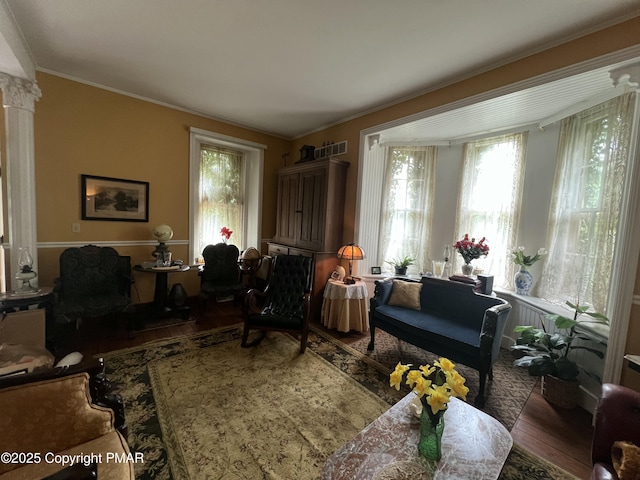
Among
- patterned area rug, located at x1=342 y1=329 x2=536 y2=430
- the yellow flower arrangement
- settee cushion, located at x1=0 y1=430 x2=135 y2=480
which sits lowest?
patterned area rug, located at x1=342 y1=329 x2=536 y2=430

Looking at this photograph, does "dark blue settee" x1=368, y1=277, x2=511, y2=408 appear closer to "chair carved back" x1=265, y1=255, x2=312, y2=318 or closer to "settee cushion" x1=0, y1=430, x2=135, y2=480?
"chair carved back" x1=265, y1=255, x2=312, y2=318

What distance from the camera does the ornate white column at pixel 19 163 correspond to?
106 inches

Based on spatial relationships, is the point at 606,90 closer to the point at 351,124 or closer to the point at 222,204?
the point at 351,124

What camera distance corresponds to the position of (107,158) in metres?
3.40

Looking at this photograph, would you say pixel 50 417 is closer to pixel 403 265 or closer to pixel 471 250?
pixel 403 265

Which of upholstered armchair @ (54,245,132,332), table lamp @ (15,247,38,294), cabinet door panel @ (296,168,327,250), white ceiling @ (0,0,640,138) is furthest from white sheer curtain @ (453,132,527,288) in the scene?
table lamp @ (15,247,38,294)

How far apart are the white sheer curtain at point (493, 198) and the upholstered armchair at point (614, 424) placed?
2187 mm

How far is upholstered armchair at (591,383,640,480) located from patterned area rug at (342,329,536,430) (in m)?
0.75

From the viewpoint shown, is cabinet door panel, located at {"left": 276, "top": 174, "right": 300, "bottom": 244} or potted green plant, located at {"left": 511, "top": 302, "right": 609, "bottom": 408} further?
cabinet door panel, located at {"left": 276, "top": 174, "right": 300, "bottom": 244}

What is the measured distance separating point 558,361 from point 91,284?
481cm

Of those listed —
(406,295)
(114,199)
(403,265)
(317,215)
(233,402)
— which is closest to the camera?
(233,402)

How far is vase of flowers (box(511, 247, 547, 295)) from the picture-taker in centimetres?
301

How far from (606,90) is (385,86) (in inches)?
78.5

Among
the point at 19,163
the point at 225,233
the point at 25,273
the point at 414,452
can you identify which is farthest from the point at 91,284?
the point at 414,452
